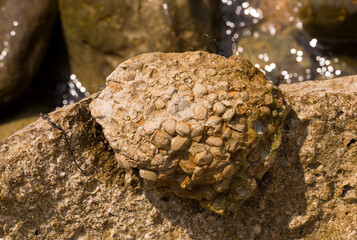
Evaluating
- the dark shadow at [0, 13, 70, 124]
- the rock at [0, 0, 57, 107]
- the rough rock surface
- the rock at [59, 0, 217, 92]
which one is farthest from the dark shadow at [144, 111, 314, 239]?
the dark shadow at [0, 13, 70, 124]

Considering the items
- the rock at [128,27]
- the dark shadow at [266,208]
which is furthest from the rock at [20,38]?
the dark shadow at [266,208]

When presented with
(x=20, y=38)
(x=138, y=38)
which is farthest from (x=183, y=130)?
(x=20, y=38)

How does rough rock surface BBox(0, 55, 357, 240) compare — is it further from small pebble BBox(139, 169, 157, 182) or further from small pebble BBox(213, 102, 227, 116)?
small pebble BBox(213, 102, 227, 116)

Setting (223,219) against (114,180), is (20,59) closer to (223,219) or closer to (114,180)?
(114,180)

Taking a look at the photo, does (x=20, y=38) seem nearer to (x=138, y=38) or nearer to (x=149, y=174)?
(x=138, y=38)

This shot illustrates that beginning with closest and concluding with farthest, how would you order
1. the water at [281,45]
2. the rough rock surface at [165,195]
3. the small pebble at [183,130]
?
the small pebble at [183,130], the rough rock surface at [165,195], the water at [281,45]

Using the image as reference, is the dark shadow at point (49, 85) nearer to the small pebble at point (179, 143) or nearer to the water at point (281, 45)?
the water at point (281, 45)

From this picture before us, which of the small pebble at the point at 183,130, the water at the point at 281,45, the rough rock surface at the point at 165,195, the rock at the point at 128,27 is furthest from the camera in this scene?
the water at the point at 281,45

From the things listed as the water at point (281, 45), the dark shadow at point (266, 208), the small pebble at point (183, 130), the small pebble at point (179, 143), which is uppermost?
the small pebble at point (183, 130)

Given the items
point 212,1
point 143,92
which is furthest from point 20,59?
point 143,92
